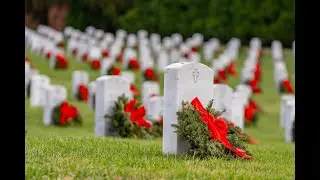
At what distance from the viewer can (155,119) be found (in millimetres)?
16469

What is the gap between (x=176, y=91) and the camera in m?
9.84

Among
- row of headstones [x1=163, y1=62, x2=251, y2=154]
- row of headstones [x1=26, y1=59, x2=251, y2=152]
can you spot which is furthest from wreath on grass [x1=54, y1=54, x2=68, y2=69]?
row of headstones [x1=163, y1=62, x2=251, y2=154]

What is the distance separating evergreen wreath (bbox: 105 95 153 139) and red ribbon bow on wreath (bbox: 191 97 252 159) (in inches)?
188

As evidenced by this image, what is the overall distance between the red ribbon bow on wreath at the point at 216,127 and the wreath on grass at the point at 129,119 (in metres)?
4.79

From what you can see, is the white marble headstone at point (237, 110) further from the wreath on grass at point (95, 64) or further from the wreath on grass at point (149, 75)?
the wreath on grass at point (95, 64)

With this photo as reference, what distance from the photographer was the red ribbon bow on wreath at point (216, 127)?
9.80 m

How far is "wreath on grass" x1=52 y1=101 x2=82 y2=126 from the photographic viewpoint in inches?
736

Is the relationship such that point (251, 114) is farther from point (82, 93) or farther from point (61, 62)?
A: point (61, 62)

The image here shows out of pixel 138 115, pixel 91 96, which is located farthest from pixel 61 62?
pixel 138 115

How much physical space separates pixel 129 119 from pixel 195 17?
28192mm

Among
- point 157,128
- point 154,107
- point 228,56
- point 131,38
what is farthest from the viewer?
point 131,38

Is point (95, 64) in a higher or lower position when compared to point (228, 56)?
lower

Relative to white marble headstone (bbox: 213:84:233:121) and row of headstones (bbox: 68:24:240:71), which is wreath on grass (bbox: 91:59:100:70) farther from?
white marble headstone (bbox: 213:84:233:121)
